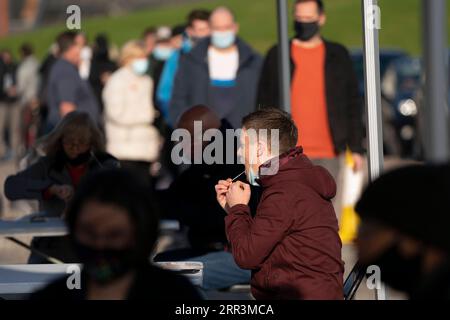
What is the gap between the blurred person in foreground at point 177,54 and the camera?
1132cm

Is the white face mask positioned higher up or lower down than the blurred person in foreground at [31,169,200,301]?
higher up

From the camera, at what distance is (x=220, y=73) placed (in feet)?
32.3

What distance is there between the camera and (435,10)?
13.6ft

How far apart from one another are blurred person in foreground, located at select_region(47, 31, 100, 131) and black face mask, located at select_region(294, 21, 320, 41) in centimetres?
306

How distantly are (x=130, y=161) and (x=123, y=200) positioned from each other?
8033 mm

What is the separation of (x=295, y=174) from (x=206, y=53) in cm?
490

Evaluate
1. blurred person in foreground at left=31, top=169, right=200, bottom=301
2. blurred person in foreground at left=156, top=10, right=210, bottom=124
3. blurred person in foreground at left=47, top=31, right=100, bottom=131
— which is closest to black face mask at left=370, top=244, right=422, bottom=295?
blurred person in foreground at left=31, top=169, right=200, bottom=301

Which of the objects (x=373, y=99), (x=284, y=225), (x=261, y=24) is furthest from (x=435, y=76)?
(x=261, y=24)

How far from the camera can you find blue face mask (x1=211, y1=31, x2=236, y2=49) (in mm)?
9891

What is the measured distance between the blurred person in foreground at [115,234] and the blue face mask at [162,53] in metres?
9.74

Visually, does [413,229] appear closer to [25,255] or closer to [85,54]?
[25,255]

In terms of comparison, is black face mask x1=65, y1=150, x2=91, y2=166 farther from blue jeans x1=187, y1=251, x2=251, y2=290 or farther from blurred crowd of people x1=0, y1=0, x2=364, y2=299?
blue jeans x1=187, y1=251, x2=251, y2=290

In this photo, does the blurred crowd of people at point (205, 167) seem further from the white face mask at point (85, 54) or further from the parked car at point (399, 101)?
the parked car at point (399, 101)
